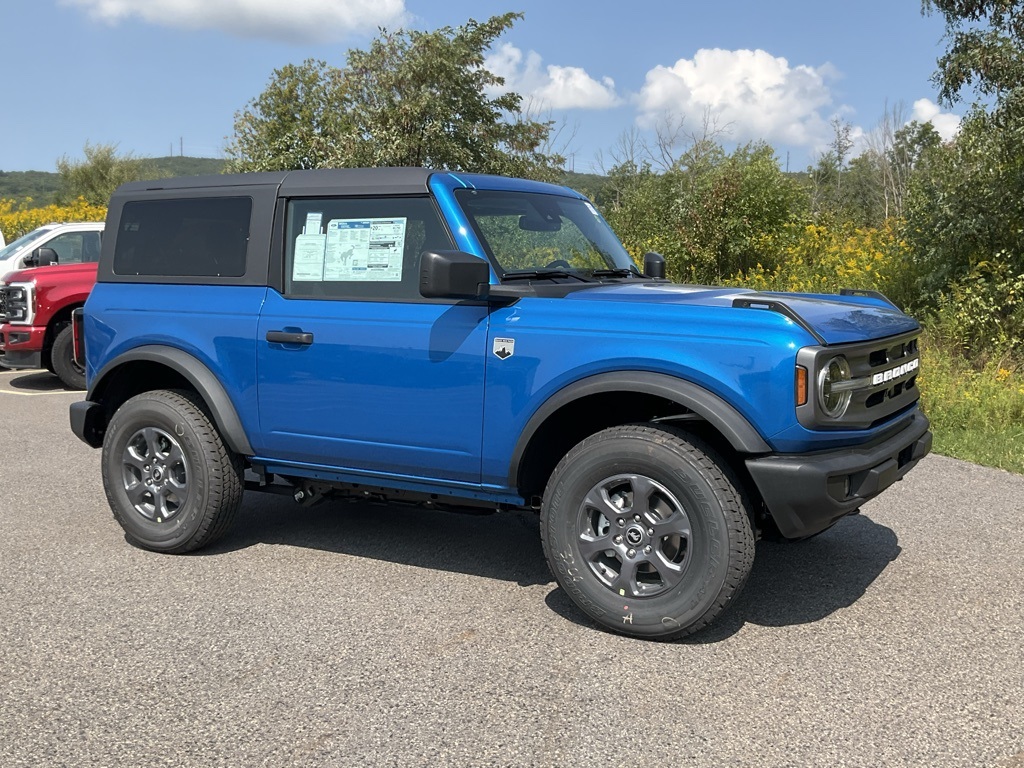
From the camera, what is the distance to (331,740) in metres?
3.13

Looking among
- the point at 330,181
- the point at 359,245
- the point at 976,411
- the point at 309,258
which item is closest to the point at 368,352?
the point at 359,245

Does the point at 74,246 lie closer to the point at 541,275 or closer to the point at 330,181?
the point at 330,181

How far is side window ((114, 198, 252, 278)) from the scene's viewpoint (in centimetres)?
502

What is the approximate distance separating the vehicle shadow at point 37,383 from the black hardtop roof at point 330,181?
7616 mm

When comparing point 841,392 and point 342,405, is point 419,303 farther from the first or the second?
point 841,392

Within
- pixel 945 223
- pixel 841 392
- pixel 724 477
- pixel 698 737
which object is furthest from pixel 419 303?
pixel 945 223

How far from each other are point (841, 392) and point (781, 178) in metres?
12.1

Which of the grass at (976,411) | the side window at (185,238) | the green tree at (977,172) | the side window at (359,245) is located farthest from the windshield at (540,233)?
the green tree at (977,172)

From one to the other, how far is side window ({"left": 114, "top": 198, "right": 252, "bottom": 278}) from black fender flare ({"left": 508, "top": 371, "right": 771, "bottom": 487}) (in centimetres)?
180

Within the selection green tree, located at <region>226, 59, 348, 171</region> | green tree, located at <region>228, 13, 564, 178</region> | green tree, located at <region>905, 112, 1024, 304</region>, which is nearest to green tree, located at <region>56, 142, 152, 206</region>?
green tree, located at <region>226, 59, 348, 171</region>

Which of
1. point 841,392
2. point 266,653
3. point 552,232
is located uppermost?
point 552,232

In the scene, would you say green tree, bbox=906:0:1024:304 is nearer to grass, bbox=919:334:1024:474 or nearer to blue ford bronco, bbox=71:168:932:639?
grass, bbox=919:334:1024:474

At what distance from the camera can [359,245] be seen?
470 centimetres

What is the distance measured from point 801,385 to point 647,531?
33.1 inches
